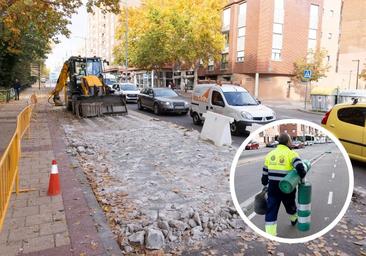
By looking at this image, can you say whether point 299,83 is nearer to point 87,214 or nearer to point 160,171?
point 160,171

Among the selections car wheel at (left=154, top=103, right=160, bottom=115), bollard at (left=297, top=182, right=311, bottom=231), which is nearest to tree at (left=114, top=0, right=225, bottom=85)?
car wheel at (left=154, top=103, right=160, bottom=115)

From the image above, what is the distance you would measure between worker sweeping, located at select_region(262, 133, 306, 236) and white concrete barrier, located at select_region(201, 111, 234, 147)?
28.2 feet

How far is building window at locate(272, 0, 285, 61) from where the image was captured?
39.4m

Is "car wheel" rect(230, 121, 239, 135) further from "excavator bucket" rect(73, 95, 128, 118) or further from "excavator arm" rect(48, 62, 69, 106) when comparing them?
"excavator arm" rect(48, 62, 69, 106)

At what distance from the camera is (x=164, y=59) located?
134 ft

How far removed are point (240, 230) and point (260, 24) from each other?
37.8m

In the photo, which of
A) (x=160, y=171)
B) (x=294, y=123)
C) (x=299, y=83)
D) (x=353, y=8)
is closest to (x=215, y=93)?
(x=160, y=171)

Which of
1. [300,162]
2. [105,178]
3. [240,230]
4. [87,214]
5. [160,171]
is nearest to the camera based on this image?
[300,162]

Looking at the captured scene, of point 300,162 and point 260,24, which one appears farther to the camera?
point 260,24

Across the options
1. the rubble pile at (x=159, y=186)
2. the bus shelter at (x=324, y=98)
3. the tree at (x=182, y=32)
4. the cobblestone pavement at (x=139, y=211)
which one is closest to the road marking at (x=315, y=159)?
the cobblestone pavement at (x=139, y=211)

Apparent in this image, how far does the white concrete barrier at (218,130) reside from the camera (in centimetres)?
1022

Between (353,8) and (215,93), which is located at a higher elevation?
(353,8)

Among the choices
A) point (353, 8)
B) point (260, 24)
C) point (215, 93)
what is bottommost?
point (215, 93)

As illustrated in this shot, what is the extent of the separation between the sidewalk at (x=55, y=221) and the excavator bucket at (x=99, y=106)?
9709 mm
